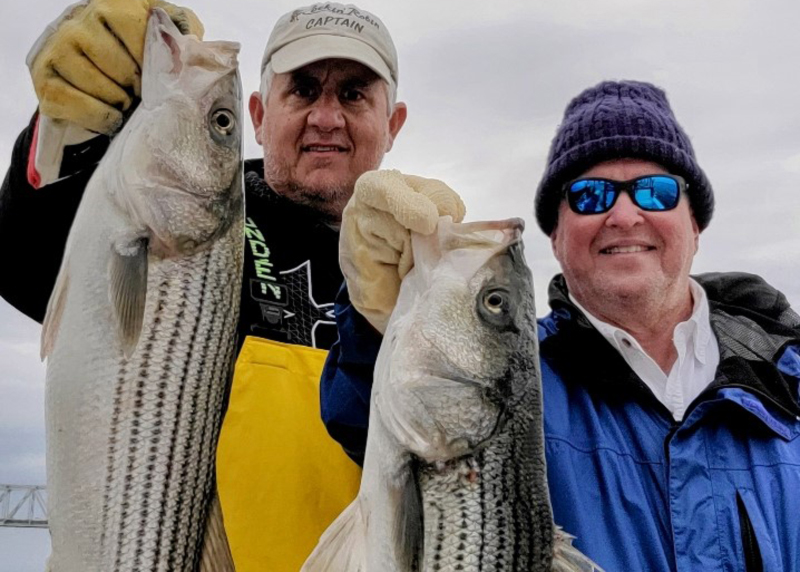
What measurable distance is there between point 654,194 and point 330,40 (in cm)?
175

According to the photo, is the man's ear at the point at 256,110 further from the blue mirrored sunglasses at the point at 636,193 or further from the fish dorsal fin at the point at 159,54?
the blue mirrored sunglasses at the point at 636,193

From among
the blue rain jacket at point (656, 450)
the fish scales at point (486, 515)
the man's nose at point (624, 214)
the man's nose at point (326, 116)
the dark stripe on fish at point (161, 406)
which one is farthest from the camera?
the man's nose at point (326, 116)

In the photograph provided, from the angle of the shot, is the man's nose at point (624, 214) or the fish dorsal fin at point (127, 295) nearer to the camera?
the fish dorsal fin at point (127, 295)

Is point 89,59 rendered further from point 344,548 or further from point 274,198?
point 344,548

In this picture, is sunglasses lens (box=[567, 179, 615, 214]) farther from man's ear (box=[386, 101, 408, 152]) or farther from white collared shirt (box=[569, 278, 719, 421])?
man's ear (box=[386, 101, 408, 152])

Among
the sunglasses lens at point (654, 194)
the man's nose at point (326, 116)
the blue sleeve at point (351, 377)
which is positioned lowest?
the blue sleeve at point (351, 377)

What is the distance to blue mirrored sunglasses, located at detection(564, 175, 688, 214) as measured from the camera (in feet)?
13.3

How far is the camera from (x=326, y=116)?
4211mm

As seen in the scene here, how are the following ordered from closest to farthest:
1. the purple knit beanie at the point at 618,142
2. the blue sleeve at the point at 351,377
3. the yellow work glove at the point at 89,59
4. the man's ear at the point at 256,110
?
1. the yellow work glove at the point at 89,59
2. the blue sleeve at the point at 351,377
3. the purple knit beanie at the point at 618,142
4. the man's ear at the point at 256,110

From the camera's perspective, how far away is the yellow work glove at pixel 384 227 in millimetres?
2680

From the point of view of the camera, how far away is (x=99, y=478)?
277 centimetres

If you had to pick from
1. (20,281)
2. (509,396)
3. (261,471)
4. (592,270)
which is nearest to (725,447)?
(592,270)

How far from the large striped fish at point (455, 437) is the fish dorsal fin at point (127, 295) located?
2.74 ft

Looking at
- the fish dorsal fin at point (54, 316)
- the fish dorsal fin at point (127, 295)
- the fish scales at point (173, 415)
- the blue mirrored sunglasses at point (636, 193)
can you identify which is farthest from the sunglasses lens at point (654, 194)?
the fish dorsal fin at point (54, 316)
